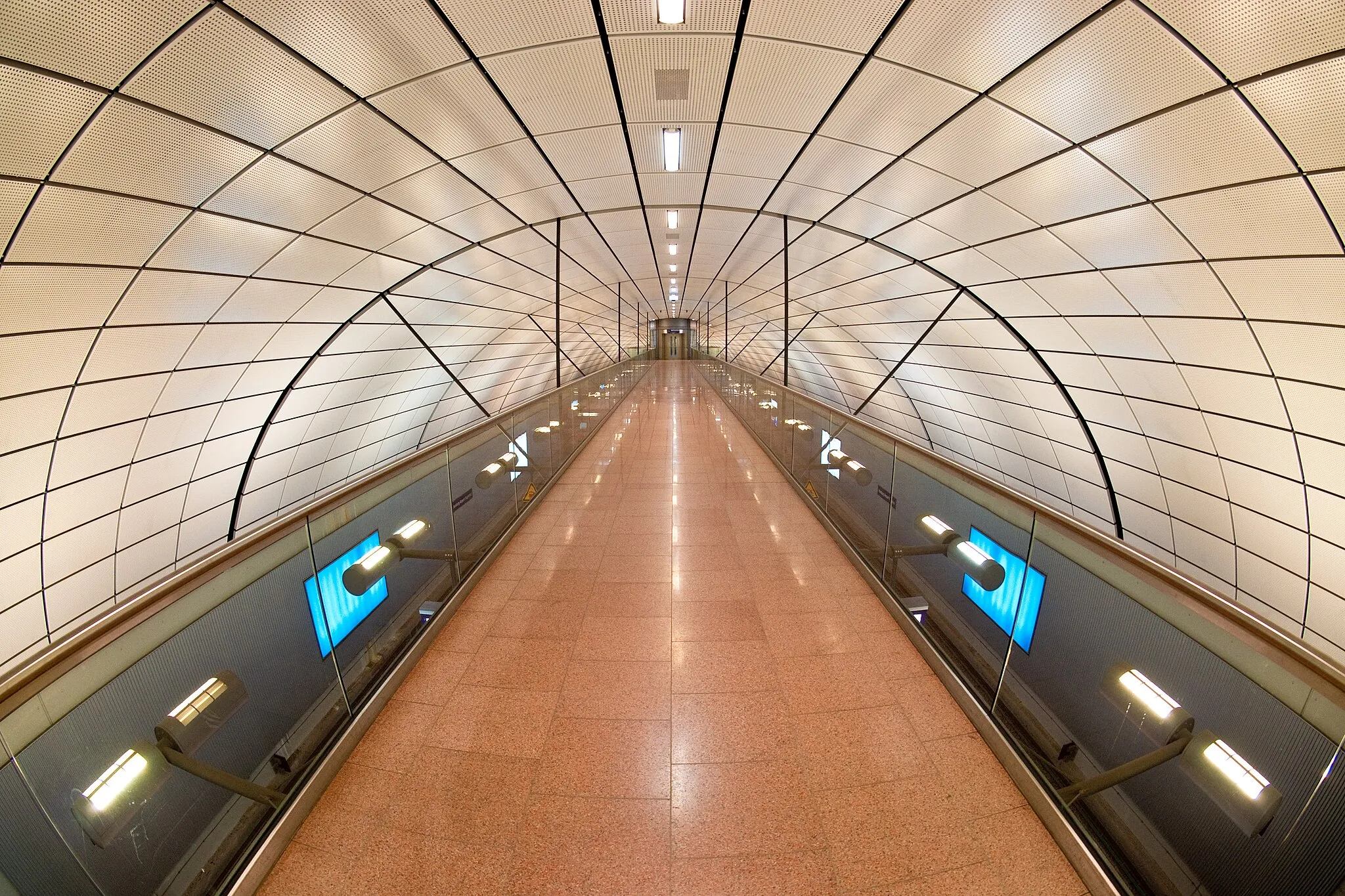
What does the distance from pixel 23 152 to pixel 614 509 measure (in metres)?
9.17

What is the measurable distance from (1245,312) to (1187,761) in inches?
469

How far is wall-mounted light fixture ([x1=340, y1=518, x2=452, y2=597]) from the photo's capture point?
3.46m

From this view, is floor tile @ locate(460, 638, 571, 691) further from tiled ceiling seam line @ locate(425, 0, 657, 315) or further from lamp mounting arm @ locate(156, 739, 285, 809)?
tiled ceiling seam line @ locate(425, 0, 657, 315)

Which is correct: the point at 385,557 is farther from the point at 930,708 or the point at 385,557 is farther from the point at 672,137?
the point at 672,137

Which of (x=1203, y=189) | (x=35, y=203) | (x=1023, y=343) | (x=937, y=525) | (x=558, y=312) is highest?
(x=1203, y=189)

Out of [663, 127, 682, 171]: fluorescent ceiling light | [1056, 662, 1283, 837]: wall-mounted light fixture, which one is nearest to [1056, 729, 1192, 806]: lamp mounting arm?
[1056, 662, 1283, 837]: wall-mounted light fixture

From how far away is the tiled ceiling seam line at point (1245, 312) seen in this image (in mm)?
5941

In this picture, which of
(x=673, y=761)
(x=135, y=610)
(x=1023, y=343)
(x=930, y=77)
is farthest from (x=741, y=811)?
(x=1023, y=343)

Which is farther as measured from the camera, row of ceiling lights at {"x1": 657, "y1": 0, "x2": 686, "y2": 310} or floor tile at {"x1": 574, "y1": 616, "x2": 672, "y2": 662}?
row of ceiling lights at {"x1": 657, "y1": 0, "x2": 686, "y2": 310}

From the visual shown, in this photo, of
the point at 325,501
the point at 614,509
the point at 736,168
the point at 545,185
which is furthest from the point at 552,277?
the point at 325,501

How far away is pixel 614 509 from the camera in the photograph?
7402 millimetres

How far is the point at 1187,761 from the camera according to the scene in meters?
2.17

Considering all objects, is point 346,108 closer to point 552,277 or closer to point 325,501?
point 325,501

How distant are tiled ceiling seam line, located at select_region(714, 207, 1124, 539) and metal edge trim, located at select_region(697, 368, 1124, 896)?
13.7 metres
